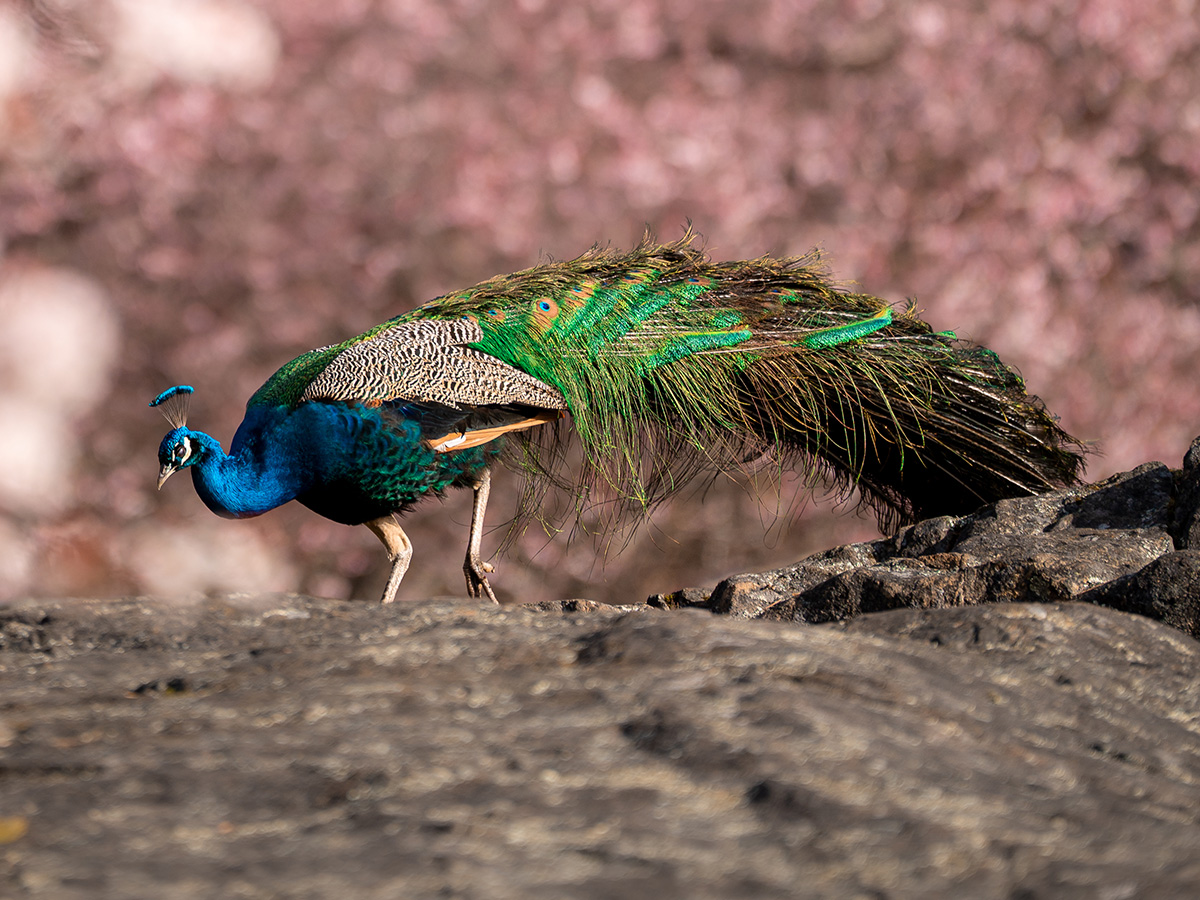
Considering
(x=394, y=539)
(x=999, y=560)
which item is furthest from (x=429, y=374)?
(x=999, y=560)

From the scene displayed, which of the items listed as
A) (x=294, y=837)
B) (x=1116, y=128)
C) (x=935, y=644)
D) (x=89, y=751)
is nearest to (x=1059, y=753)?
(x=935, y=644)

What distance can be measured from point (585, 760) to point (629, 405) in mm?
2614

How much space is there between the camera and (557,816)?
117cm

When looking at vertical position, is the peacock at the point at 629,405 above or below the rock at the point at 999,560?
above

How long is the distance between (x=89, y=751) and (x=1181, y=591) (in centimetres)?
191

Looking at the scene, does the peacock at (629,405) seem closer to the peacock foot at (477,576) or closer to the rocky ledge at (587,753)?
the peacock foot at (477,576)

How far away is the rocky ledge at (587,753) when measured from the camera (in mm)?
1094

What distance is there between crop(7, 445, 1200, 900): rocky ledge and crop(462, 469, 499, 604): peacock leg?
Answer: 6.40 ft

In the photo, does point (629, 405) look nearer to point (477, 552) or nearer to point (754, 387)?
point (754, 387)

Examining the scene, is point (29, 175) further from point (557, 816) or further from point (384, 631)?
point (557, 816)

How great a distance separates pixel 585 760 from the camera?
4.21 ft

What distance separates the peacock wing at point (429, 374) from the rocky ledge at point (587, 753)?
1.66 metres

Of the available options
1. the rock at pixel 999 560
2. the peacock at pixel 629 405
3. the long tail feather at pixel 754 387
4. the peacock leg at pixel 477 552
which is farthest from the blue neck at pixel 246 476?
the rock at pixel 999 560

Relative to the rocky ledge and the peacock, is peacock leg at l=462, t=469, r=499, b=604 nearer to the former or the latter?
the peacock
